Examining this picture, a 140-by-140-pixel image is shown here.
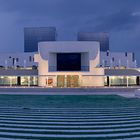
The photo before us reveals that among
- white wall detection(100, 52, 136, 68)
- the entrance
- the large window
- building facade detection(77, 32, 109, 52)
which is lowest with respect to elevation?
the entrance

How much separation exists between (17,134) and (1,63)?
48419 millimetres

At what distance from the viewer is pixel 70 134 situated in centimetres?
1074

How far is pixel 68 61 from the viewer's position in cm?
4488

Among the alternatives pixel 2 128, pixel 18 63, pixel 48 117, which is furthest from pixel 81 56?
pixel 2 128

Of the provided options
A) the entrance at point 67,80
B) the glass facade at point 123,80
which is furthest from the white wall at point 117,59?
the entrance at point 67,80

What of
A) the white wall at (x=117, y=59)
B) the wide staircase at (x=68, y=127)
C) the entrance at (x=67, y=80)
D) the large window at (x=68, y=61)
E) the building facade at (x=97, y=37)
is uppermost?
the building facade at (x=97, y=37)

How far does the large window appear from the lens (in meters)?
44.6

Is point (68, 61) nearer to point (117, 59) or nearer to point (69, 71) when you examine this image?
point (69, 71)

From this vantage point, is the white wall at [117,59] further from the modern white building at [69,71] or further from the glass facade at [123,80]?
the modern white building at [69,71]

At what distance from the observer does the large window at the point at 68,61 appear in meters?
44.6

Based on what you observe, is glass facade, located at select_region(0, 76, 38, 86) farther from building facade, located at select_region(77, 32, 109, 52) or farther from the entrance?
building facade, located at select_region(77, 32, 109, 52)

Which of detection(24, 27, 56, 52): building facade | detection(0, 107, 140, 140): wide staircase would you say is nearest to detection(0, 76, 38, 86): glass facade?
detection(24, 27, 56, 52): building facade

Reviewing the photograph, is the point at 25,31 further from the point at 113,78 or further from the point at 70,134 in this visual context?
the point at 70,134

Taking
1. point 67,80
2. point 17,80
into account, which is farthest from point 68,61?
point 17,80
